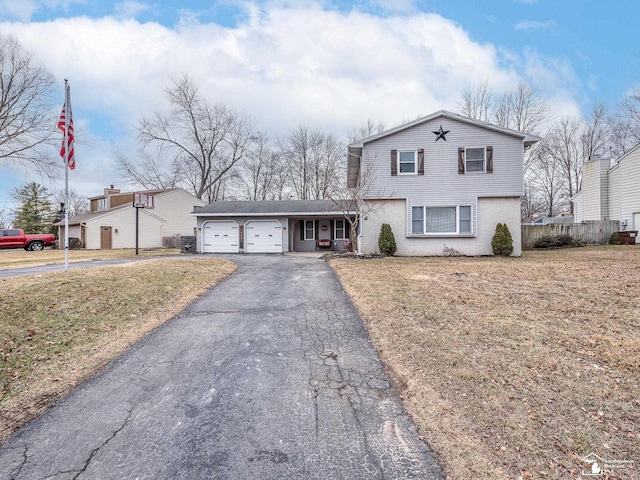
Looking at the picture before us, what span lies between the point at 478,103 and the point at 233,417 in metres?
34.2

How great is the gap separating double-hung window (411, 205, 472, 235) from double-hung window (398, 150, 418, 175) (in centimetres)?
176

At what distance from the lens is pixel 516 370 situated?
142 inches

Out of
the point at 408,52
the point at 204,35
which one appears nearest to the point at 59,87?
the point at 204,35

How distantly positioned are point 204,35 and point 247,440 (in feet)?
49.2

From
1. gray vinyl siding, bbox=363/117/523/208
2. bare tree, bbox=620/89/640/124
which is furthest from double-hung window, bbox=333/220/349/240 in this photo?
bare tree, bbox=620/89/640/124

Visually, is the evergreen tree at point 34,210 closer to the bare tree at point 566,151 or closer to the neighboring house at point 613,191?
the neighboring house at point 613,191

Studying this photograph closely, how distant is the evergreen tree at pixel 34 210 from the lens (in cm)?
3831

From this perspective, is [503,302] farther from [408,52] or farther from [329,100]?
[329,100]

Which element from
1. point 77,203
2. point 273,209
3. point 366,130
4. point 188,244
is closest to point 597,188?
point 366,130

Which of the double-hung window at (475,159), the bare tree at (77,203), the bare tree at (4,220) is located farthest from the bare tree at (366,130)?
the bare tree at (4,220)

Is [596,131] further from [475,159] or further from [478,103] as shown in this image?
[475,159]

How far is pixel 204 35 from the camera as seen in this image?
43.9 ft

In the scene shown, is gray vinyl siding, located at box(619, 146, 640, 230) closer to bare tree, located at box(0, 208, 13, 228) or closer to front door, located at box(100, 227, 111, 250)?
front door, located at box(100, 227, 111, 250)

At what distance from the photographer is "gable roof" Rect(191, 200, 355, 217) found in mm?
19641
